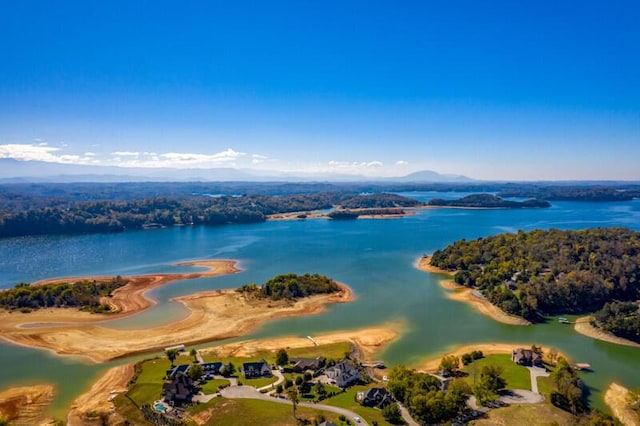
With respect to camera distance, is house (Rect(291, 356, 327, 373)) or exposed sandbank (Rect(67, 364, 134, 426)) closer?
exposed sandbank (Rect(67, 364, 134, 426))

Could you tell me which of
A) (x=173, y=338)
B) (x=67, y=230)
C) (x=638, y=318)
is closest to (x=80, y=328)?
(x=173, y=338)

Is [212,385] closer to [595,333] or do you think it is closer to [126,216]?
[595,333]

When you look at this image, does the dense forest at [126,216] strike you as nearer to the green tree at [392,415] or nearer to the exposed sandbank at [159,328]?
the exposed sandbank at [159,328]

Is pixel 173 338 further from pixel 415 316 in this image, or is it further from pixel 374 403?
pixel 415 316

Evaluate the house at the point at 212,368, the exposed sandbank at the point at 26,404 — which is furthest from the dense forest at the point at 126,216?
the house at the point at 212,368

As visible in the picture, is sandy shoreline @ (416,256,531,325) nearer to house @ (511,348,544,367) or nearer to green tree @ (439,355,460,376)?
house @ (511,348,544,367)

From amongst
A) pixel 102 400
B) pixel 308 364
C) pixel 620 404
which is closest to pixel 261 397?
pixel 308 364

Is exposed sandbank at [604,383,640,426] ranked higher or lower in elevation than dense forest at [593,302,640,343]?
lower

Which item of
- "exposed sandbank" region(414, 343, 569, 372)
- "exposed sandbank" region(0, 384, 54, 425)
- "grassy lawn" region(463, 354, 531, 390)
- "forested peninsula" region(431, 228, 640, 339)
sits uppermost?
"forested peninsula" region(431, 228, 640, 339)

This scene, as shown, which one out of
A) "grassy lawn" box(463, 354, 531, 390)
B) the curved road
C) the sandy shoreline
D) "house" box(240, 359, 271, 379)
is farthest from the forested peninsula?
"house" box(240, 359, 271, 379)
